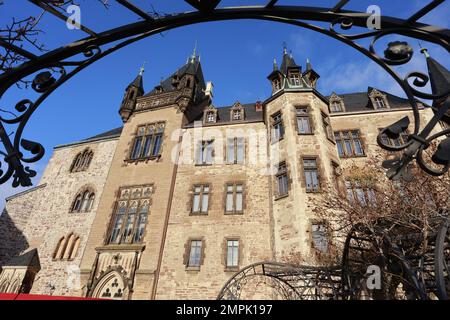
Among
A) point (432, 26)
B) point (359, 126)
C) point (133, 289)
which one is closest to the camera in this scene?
point (432, 26)

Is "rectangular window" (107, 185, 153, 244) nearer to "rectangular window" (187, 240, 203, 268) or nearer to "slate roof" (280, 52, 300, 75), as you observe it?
"rectangular window" (187, 240, 203, 268)

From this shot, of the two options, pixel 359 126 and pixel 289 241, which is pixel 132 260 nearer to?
pixel 289 241

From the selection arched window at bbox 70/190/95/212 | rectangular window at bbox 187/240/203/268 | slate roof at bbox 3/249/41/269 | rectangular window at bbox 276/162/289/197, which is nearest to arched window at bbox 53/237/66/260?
arched window at bbox 70/190/95/212

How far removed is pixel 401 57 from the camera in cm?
175

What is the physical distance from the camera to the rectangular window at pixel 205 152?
17.1 m

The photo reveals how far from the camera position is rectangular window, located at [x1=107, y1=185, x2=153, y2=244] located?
14.9 metres

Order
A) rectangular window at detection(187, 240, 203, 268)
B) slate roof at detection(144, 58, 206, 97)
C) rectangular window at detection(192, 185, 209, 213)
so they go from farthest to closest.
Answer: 1. slate roof at detection(144, 58, 206, 97)
2. rectangular window at detection(192, 185, 209, 213)
3. rectangular window at detection(187, 240, 203, 268)

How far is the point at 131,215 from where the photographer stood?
1562 centimetres

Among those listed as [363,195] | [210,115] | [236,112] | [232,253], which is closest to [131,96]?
[210,115]

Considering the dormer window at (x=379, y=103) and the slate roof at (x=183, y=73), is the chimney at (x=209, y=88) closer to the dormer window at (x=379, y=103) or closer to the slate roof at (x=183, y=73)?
the slate roof at (x=183, y=73)

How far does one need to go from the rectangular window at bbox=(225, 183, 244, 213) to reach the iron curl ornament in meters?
13.2

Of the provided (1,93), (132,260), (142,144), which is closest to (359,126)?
(142,144)
